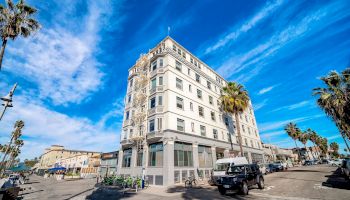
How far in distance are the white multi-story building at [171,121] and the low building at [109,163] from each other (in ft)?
14.5

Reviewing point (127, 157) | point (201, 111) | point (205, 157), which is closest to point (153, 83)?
point (201, 111)

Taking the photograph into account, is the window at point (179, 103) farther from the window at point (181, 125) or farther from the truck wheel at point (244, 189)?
the truck wheel at point (244, 189)

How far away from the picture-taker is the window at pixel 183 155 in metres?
21.5

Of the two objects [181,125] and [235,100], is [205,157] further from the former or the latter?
[235,100]

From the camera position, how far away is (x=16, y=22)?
1271 cm

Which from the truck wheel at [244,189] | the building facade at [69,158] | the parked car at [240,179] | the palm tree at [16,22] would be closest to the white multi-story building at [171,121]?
the parked car at [240,179]

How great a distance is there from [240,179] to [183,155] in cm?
1103

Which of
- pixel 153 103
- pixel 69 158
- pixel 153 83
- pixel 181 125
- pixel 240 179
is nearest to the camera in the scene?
pixel 240 179

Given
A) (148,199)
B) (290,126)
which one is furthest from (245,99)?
(290,126)

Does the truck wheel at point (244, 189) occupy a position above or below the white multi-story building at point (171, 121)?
below

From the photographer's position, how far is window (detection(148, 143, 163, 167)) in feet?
70.2

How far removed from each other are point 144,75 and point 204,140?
47.6 feet

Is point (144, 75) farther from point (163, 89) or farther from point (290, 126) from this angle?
point (290, 126)

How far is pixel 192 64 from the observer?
31172 mm
